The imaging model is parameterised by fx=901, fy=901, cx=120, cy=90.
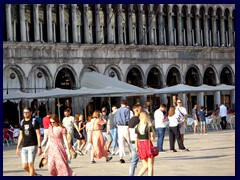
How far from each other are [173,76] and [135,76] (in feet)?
12.8

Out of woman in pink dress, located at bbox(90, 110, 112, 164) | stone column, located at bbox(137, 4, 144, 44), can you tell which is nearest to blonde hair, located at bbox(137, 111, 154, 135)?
woman in pink dress, located at bbox(90, 110, 112, 164)

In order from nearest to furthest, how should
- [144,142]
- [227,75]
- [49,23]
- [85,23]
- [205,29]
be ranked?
[144,142], [49,23], [85,23], [205,29], [227,75]

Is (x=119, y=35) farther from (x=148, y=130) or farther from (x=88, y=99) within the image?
(x=148, y=130)

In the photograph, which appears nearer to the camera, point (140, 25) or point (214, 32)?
point (140, 25)

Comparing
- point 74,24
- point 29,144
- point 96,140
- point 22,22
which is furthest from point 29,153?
point 74,24

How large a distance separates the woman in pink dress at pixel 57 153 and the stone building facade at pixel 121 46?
95.4 feet

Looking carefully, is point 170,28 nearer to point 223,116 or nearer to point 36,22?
point 36,22

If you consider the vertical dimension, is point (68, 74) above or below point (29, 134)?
above

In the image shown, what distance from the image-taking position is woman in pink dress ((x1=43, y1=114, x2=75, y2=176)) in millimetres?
19094

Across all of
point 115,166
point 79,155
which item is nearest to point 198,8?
point 79,155

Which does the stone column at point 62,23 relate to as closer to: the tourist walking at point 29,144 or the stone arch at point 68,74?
the stone arch at point 68,74

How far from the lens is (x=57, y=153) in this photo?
1923 centimetres

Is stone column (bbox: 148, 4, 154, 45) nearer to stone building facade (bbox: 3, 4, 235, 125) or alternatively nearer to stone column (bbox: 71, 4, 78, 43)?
stone building facade (bbox: 3, 4, 235, 125)

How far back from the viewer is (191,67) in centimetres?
6122
